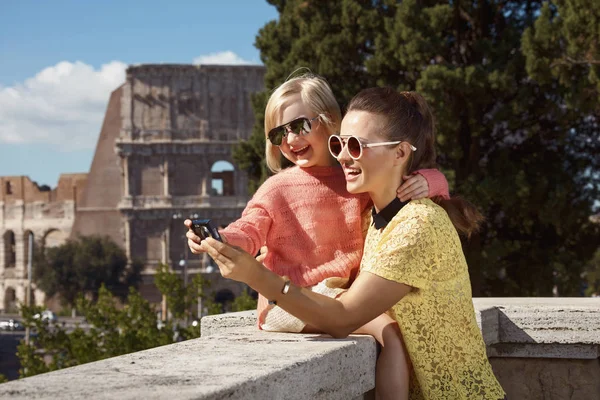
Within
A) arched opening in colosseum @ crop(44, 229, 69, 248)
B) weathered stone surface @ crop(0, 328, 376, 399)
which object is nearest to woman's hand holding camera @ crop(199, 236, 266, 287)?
weathered stone surface @ crop(0, 328, 376, 399)

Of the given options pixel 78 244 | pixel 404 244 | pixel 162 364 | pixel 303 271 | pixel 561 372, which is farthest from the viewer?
pixel 78 244

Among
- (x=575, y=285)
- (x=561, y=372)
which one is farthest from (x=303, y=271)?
(x=575, y=285)

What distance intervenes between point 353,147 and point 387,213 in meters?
0.20

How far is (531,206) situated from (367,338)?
12.4 meters

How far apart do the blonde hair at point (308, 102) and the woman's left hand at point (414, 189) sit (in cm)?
45

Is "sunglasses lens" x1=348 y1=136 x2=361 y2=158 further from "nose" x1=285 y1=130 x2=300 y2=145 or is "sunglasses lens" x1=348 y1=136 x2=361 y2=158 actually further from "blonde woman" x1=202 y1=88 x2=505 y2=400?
"nose" x1=285 y1=130 x2=300 y2=145

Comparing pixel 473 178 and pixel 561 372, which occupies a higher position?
pixel 473 178

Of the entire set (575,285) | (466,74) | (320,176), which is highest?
(466,74)

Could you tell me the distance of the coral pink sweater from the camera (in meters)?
2.63

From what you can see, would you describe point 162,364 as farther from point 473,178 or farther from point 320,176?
point 473,178

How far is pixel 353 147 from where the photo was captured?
2414 millimetres

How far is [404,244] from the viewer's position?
7.46 feet

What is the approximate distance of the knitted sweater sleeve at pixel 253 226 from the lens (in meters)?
2.50

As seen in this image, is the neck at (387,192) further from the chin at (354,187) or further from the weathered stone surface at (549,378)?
the weathered stone surface at (549,378)
